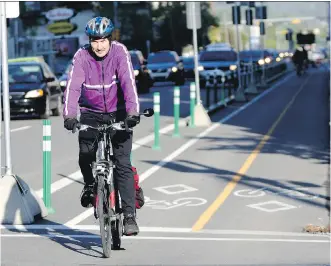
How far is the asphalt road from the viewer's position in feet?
32.8

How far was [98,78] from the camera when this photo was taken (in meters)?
9.27

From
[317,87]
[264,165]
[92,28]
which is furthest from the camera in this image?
[317,87]

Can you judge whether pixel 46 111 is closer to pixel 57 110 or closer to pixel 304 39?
pixel 57 110

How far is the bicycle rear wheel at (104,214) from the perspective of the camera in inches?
359

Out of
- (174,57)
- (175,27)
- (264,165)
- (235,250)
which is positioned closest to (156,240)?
(235,250)

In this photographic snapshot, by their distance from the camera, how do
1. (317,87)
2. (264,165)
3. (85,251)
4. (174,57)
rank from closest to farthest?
1. (85,251)
2. (264,165)
3. (317,87)
4. (174,57)

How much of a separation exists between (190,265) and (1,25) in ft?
13.6

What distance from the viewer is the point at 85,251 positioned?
9898 millimetres

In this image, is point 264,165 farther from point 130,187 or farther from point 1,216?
point 130,187

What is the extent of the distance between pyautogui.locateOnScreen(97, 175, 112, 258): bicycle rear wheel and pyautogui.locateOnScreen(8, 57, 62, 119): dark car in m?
21.1

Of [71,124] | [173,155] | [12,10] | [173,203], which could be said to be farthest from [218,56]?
[71,124]

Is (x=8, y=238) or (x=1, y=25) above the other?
(x=1, y=25)

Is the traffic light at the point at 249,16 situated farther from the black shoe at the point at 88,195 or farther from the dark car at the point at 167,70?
the black shoe at the point at 88,195

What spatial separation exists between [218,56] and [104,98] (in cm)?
4568
